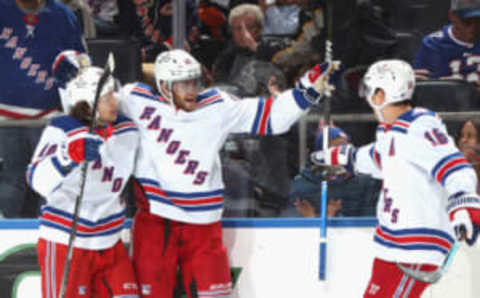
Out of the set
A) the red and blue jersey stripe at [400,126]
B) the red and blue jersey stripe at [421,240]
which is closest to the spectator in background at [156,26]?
the red and blue jersey stripe at [400,126]

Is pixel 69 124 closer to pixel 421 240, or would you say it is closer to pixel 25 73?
pixel 25 73

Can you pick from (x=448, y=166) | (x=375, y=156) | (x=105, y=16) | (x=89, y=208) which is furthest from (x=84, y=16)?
(x=448, y=166)

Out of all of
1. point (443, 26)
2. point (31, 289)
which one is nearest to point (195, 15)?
point (443, 26)

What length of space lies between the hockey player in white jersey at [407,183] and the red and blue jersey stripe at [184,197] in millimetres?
578

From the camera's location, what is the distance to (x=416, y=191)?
2.53 meters

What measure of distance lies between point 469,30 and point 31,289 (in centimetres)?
195

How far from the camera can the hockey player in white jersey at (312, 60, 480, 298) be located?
8.15 ft

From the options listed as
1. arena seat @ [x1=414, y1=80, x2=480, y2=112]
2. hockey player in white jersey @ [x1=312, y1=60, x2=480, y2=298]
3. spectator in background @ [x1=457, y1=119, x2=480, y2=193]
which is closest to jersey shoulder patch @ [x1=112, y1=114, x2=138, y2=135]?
hockey player in white jersey @ [x1=312, y1=60, x2=480, y2=298]

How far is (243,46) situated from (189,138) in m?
0.51

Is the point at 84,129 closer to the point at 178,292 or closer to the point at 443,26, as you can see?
the point at 178,292

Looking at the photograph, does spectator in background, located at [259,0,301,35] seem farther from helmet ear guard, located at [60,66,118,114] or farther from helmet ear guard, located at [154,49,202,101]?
helmet ear guard, located at [60,66,118,114]

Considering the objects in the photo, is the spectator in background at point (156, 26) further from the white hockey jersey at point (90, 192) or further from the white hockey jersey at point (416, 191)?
the white hockey jersey at point (416, 191)

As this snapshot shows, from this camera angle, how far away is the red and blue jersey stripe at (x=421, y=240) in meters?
2.55

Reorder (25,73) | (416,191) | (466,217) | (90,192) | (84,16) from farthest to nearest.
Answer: (84,16)
(25,73)
(90,192)
(416,191)
(466,217)
